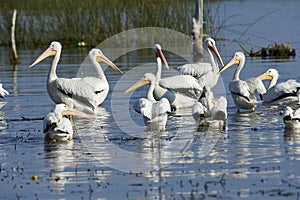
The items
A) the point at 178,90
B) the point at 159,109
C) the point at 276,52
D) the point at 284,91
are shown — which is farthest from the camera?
the point at 276,52

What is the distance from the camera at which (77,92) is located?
11477 mm

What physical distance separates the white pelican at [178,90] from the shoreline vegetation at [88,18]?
922 centimetres

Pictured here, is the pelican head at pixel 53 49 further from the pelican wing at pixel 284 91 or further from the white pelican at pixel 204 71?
the pelican wing at pixel 284 91

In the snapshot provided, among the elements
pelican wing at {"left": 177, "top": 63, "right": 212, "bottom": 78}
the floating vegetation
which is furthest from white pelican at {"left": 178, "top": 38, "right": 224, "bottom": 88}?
the floating vegetation

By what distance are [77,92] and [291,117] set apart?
378cm

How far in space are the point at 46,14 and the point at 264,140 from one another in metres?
16.3

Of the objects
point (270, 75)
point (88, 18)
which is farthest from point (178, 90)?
point (88, 18)

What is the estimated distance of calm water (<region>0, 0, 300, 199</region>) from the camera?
648 cm

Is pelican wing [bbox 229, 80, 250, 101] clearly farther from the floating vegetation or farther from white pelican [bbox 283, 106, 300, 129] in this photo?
the floating vegetation

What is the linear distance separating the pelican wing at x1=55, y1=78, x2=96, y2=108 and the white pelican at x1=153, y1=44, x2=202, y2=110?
3.68ft

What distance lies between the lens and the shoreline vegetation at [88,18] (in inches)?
848

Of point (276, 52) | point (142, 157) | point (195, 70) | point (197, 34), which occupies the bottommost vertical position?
point (142, 157)

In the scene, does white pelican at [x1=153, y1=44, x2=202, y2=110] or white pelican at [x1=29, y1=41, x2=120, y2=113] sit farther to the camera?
white pelican at [x1=153, y1=44, x2=202, y2=110]

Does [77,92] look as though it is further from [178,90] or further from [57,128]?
[57,128]
